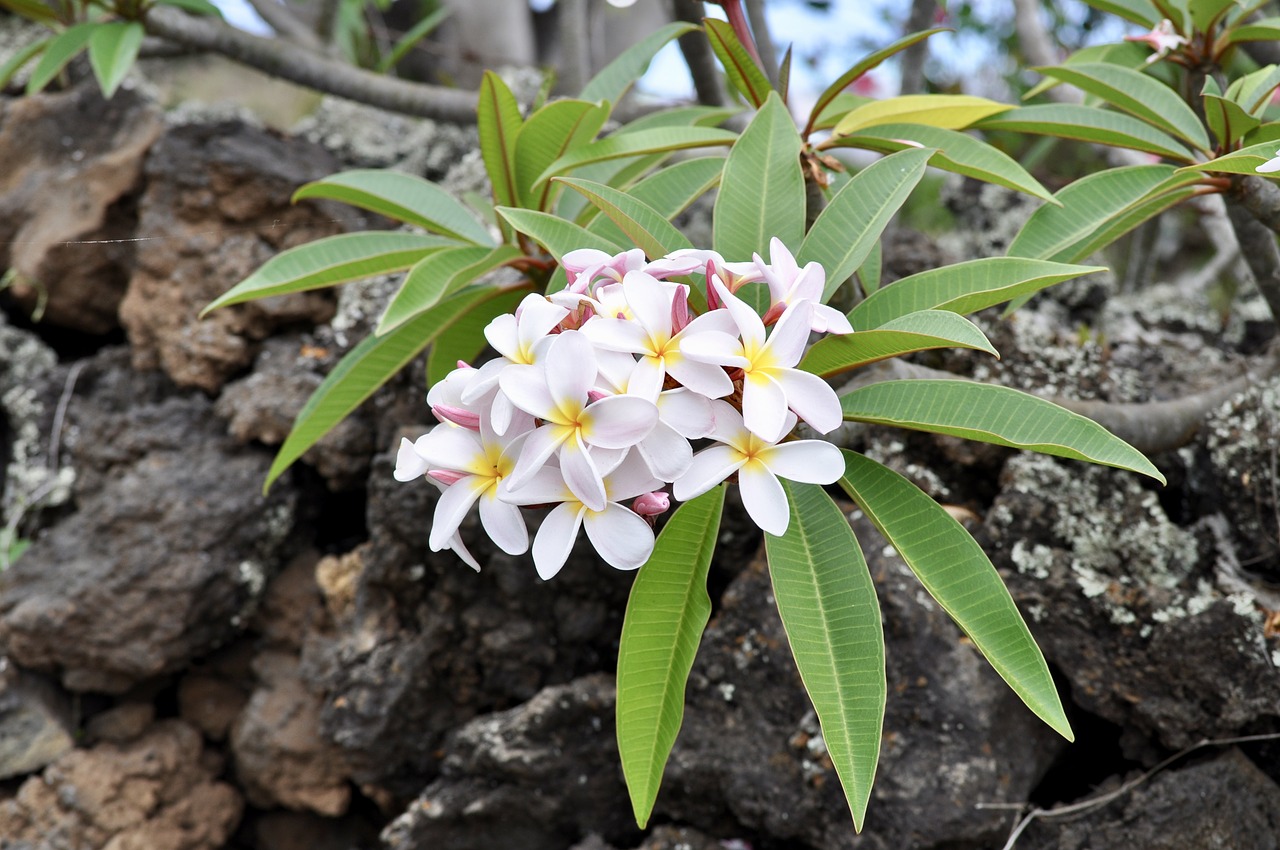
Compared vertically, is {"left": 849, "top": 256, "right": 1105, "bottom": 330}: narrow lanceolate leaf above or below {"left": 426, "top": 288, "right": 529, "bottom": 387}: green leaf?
above

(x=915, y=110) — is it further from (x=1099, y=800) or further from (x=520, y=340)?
(x=1099, y=800)

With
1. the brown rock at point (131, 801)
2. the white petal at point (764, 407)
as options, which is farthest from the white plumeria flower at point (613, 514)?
the brown rock at point (131, 801)

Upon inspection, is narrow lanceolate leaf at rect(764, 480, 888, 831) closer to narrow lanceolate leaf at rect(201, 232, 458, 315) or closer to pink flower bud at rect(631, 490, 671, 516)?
pink flower bud at rect(631, 490, 671, 516)

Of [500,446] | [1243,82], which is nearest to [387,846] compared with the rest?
[500,446]

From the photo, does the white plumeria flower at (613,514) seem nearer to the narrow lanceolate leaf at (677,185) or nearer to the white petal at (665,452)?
the white petal at (665,452)

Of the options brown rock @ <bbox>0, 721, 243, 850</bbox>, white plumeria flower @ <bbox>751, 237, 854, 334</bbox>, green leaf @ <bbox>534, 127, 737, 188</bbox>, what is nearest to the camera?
white plumeria flower @ <bbox>751, 237, 854, 334</bbox>

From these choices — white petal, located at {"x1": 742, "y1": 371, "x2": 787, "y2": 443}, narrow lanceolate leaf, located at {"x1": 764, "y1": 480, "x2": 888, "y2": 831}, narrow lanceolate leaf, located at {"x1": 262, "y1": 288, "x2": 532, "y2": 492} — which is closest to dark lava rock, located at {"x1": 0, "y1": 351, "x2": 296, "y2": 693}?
narrow lanceolate leaf, located at {"x1": 262, "y1": 288, "x2": 532, "y2": 492}
